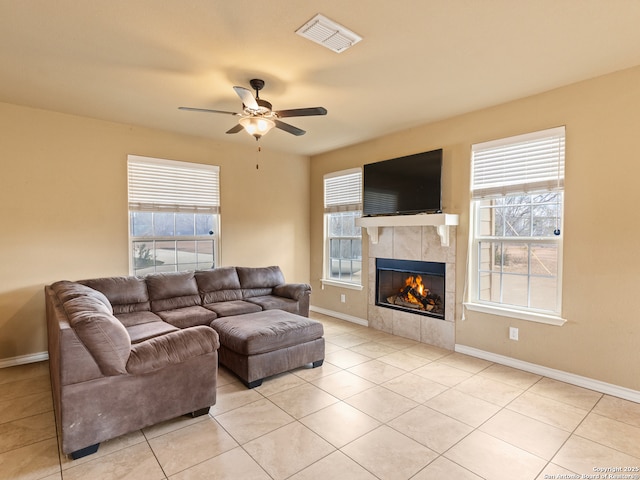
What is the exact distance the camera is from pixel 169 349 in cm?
233

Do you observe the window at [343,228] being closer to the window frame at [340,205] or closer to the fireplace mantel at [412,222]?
the window frame at [340,205]

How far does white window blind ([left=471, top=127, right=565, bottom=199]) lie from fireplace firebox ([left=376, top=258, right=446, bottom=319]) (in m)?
1.11

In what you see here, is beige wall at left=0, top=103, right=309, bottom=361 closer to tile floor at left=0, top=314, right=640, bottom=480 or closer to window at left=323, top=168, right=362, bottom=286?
tile floor at left=0, top=314, right=640, bottom=480

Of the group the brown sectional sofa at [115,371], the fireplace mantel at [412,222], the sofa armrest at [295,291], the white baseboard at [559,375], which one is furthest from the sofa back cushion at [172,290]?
the white baseboard at [559,375]

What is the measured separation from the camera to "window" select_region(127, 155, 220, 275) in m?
4.36

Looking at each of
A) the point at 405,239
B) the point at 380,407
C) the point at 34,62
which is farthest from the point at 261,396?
the point at 34,62

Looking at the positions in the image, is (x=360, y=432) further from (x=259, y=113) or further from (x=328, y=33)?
(x=328, y=33)

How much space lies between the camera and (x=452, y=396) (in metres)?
2.87

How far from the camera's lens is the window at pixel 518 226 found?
3.23m

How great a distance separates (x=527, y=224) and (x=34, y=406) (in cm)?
470

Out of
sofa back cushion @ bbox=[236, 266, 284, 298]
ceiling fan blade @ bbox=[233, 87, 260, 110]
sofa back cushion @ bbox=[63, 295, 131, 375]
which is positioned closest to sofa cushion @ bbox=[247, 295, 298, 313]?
sofa back cushion @ bbox=[236, 266, 284, 298]

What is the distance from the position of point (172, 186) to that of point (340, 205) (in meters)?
2.49

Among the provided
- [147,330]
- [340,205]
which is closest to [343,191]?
[340,205]

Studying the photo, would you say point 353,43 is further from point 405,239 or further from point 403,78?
point 405,239
